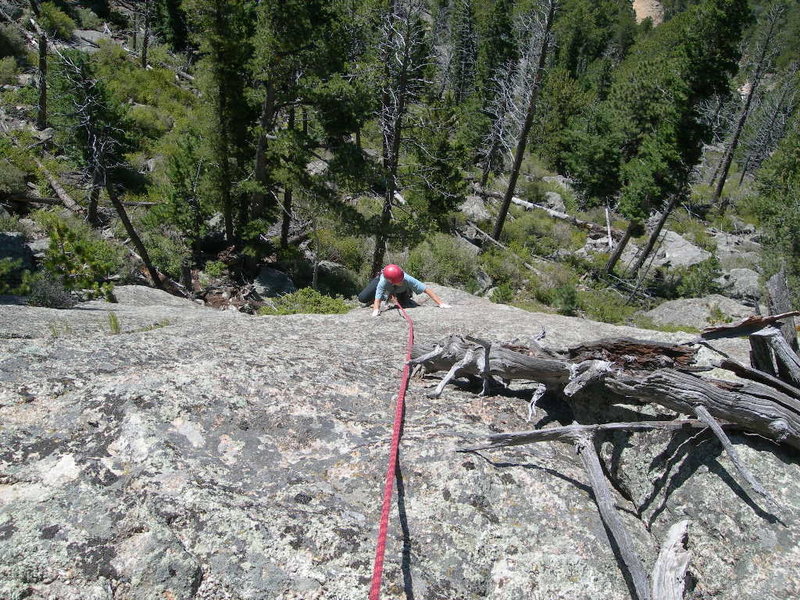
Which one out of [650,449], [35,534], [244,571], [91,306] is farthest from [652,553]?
[91,306]

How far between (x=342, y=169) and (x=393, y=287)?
31.7ft

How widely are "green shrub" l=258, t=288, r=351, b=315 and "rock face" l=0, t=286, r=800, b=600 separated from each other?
1006 cm

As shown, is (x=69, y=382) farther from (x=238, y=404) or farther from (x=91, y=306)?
(x=91, y=306)

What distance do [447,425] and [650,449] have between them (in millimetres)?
1560

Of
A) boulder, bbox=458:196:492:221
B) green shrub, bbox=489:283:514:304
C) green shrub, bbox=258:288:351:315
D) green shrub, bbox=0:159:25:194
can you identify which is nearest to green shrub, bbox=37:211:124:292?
green shrub, bbox=258:288:351:315

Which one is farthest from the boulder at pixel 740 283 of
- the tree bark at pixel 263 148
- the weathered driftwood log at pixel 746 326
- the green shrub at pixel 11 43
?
the green shrub at pixel 11 43

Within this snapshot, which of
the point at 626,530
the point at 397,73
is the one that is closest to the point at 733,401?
the point at 626,530

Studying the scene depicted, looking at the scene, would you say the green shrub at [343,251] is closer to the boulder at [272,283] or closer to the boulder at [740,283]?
the boulder at [272,283]

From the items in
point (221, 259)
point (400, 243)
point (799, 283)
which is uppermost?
point (799, 283)

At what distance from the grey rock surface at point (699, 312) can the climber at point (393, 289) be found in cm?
1430

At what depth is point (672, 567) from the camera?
9.11 feet

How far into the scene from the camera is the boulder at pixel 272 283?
66.3ft

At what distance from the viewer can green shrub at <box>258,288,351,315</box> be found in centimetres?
1474

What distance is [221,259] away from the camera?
67.8 feet
